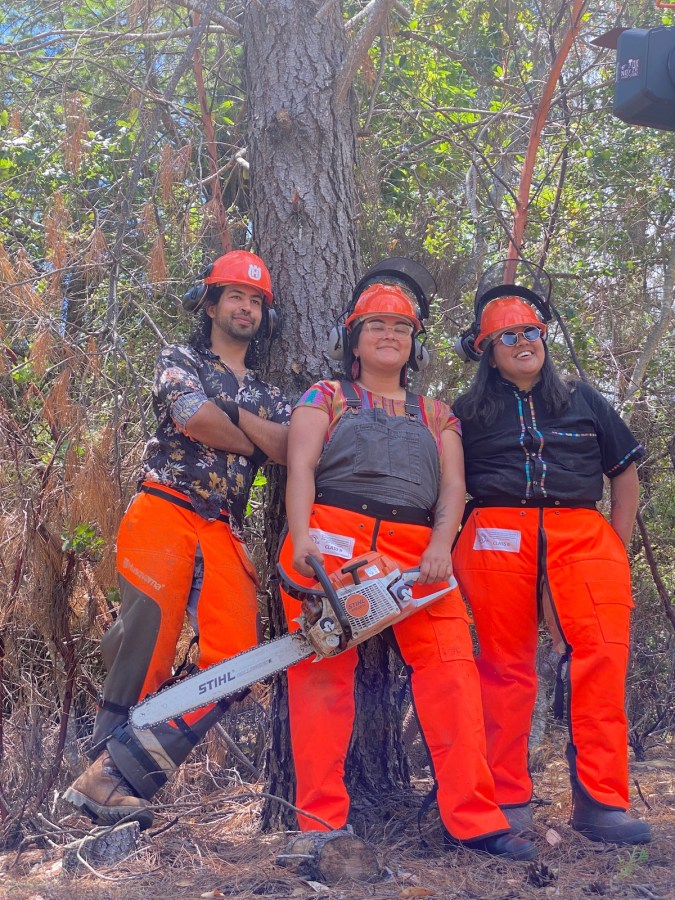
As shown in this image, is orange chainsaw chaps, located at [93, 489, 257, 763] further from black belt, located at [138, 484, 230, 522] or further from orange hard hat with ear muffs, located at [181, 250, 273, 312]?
orange hard hat with ear muffs, located at [181, 250, 273, 312]

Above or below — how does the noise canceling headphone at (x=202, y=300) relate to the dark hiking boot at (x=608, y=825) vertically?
above

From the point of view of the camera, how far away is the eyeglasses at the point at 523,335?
156 inches

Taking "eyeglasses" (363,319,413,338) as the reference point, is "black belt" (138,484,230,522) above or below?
below

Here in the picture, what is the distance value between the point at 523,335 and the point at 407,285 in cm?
58

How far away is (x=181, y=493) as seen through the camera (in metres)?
3.75

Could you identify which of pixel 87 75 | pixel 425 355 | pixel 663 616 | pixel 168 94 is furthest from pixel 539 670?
pixel 87 75

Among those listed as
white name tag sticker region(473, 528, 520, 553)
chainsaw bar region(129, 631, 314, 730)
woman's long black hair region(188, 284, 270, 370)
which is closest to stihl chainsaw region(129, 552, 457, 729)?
chainsaw bar region(129, 631, 314, 730)

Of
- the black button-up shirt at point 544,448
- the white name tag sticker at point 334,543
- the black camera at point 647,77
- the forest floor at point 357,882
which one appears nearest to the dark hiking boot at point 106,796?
the forest floor at point 357,882

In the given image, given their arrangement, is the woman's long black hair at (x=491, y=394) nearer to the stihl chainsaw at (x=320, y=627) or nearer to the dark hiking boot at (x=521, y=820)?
the stihl chainsaw at (x=320, y=627)

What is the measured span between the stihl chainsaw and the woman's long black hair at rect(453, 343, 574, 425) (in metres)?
0.85

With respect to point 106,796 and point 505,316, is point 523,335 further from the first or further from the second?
point 106,796

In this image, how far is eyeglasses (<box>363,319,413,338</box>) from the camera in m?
3.88

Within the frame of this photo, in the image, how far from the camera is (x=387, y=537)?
3.54 metres

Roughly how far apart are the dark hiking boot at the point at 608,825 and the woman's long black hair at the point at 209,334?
246cm
